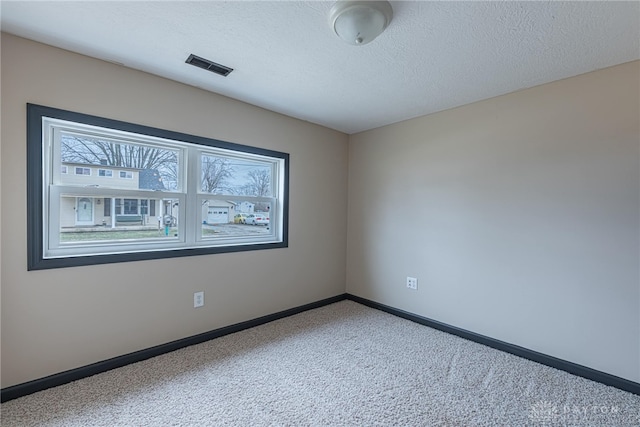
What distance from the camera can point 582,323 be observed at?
212cm

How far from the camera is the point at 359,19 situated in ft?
4.92

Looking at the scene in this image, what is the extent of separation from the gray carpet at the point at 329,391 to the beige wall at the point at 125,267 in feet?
0.82

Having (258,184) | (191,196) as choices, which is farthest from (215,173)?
(258,184)

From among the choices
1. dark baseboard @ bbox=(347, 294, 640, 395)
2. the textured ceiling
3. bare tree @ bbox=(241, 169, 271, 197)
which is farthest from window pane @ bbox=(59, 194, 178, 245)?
dark baseboard @ bbox=(347, 294, 640, 395)

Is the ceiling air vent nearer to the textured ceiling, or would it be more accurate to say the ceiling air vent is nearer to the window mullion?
the textured ceiling

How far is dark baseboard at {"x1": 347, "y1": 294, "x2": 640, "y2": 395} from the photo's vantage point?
77.4 inches

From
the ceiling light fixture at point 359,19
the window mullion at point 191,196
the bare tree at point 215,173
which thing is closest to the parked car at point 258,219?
the bare tree at point 215,173

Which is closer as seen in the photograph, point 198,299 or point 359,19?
point 359,19

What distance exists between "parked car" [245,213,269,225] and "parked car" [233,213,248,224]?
0.11 ft

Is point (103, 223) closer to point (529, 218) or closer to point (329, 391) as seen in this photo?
point (329, 391)

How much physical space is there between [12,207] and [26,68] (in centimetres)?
86

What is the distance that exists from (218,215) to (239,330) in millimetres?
1130

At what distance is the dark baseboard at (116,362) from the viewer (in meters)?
1.78

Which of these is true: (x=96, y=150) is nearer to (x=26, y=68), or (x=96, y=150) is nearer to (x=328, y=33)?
(x=26, y=68)
